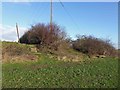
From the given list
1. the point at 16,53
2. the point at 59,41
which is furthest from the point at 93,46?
the point at 16,53

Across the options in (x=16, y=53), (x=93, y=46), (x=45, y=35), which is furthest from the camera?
(x=93, y=46)

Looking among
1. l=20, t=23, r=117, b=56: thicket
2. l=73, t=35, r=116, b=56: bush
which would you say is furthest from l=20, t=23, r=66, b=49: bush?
l=73, t=35, r=116, b=56: bush

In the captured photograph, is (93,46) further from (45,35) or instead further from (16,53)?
(16,53)

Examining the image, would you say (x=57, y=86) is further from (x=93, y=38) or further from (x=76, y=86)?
(x=93, y=38)

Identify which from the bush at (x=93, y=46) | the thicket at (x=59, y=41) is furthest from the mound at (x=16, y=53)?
the bush at (x=93, y=46)

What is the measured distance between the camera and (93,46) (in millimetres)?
36906

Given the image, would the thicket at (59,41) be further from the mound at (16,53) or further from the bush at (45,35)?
the mound at (16,53)

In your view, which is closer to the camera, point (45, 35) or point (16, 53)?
point (16, 53)

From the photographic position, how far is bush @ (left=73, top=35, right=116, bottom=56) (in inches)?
1441

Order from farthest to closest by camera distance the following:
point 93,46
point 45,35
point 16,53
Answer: point 93,46, point 45,35, point 16,53

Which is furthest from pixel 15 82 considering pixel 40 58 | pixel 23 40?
pixel 23 40

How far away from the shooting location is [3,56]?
2367cm

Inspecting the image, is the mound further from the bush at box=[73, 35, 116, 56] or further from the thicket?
the bush at box=[73, 35, 116, 56]

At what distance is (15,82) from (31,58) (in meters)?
11.2
